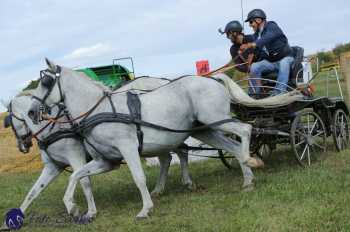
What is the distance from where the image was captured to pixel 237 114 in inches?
323

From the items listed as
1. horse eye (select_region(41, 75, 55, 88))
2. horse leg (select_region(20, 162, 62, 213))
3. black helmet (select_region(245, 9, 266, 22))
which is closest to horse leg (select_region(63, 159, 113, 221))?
horse leg (select_region(20, 162, 62, 213))

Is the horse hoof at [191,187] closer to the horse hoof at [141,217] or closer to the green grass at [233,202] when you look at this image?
the green grass at [233,202]

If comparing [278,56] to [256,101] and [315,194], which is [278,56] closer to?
[256,101]

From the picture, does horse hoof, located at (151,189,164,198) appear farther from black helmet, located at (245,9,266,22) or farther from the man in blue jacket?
black helmet, located at (245,9,266,22)

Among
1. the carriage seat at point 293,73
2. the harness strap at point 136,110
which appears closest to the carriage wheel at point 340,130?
the carriage seat at point 293,73

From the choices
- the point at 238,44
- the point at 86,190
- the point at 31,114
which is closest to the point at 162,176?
the point at 86,190

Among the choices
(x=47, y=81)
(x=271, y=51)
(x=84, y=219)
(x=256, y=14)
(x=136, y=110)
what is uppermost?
(x=256, y=14)

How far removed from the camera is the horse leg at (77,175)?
22.3 ft

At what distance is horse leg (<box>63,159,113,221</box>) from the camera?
6809 mm

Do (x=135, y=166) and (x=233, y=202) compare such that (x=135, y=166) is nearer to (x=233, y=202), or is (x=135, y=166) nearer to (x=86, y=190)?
(x=86, y=190)

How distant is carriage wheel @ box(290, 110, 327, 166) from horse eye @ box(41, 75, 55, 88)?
135 inches

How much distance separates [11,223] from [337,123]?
18.0 feet

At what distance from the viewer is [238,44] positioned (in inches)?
347

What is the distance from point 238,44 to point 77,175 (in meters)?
3.56
